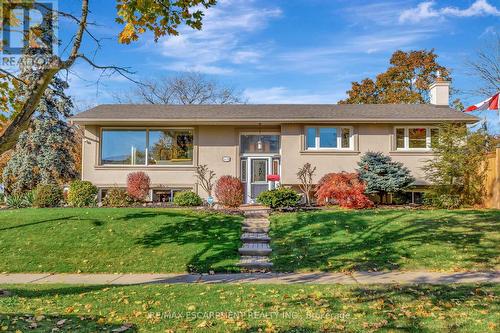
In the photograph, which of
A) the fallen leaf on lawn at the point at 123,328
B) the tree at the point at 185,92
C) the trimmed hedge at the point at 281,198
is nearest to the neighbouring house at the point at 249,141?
the trimmed hedge at the point at 281,198

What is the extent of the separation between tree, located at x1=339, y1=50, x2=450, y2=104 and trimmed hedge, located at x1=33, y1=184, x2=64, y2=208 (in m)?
26.1

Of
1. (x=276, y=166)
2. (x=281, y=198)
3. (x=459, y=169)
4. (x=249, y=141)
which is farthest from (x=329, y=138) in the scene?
(x=459, y=169)

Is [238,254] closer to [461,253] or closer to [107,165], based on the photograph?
[461,253]

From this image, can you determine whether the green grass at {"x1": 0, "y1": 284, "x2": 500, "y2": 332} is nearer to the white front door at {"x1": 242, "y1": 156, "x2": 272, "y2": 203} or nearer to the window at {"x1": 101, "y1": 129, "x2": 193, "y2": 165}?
the white front door at {"x1": 242, "y1": 156, "x2": 272, "y2": 203}

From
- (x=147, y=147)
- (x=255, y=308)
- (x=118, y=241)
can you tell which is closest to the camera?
(x=255, y=308)

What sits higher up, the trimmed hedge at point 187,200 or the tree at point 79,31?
the tree at point 79,31

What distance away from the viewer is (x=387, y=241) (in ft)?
33.2

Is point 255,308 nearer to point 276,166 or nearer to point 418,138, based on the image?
point 276,166

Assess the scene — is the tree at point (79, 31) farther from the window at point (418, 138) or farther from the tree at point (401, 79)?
the tree at point (401, 79)

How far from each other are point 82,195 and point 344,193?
10.3 metres

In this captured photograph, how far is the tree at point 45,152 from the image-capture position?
22234mm

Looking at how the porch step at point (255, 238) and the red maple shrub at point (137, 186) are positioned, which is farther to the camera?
the red maple shrub at point (137, 186)

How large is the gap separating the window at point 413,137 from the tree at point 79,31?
13359mm

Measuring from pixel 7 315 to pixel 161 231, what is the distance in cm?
587
